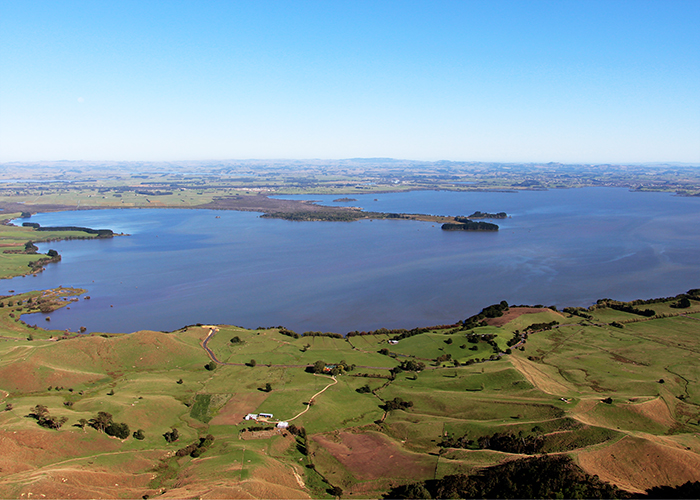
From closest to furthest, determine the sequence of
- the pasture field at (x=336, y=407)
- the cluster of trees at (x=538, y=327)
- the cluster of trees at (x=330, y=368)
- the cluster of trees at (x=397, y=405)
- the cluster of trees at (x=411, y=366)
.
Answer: the pasture field at (x=336, y=407), the cluster of trees at (x=397, y=405), the cluster of trees at (x=330, y=368), the cluster of trees at (x=411, y=366), the cluster of trees at (x=538, y=327)

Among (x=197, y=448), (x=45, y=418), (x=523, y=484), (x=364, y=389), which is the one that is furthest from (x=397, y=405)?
(x=45, y=418)

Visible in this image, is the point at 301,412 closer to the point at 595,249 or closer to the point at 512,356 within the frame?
the point at 512,356

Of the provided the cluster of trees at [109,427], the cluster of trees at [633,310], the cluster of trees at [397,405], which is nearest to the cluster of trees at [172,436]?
the cluster of trees at [109,427]

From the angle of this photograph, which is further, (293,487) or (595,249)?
(595,249)

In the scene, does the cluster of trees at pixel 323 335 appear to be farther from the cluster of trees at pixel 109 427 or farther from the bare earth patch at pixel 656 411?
the bare earth patch at pixel 656 411

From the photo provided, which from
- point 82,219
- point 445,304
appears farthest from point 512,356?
point 82,219

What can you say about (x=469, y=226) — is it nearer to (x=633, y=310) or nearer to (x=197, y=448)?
(x=633, y=310)

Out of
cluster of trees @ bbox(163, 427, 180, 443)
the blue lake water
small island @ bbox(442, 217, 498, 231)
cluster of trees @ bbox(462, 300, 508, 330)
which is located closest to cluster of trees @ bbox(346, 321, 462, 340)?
cluster of trees @ bbox(462, 300, 508, 330)

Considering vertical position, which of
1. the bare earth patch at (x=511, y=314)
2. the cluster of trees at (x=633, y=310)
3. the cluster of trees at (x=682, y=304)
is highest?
the cluster of trees at (x=682, y=304)
